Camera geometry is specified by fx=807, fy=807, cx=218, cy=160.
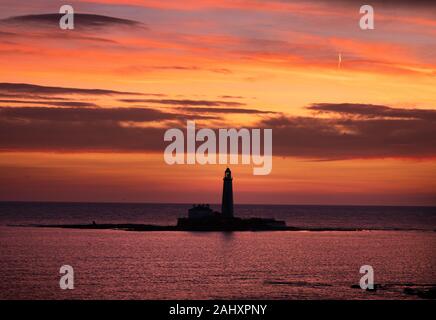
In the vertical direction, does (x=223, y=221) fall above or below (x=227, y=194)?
below

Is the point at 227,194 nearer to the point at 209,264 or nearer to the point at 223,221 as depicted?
the point at 223,221

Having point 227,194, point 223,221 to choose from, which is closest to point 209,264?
point 227,194

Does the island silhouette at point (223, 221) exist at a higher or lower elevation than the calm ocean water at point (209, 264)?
higher

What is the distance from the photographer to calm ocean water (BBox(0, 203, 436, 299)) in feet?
169

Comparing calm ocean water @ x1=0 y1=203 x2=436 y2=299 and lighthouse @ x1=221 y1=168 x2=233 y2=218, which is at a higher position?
lighthouse @ x1=221 y1=168 x2=233 y2=218

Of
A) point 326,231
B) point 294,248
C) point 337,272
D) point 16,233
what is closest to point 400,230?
point 326,231

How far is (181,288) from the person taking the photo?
53.2 meters

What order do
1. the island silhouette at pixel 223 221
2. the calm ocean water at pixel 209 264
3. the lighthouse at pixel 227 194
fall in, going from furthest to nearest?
the island silhouette at pixel 223 221 → the lighthouse at pixel 227 194 → the calm ocean water at pixel 209 264

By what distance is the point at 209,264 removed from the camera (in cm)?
7169

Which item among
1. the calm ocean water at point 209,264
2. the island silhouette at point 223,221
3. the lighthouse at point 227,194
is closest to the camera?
the calm ocean water at point 209,264

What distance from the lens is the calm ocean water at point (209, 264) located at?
5166 cm

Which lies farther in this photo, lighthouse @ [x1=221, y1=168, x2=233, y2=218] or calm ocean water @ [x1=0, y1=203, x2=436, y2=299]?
lighthouse @ [x1=221, y1=168, x2=233, y2=218]
